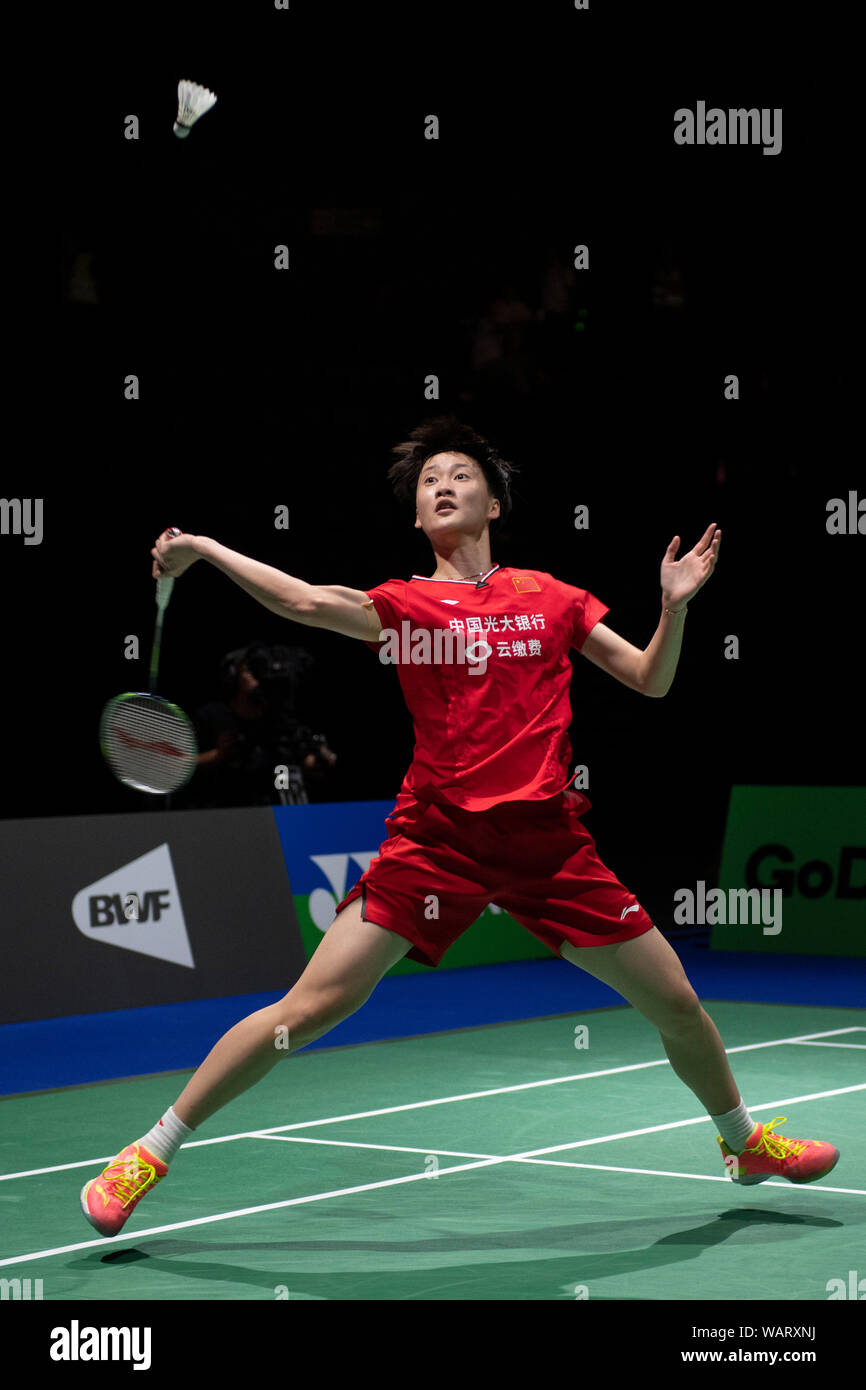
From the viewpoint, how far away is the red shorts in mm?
4258

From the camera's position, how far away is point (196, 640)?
1270 cm

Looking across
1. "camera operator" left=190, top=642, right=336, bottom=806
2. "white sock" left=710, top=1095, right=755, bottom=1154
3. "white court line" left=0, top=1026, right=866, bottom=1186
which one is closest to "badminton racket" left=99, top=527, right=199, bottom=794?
"white court line" left=0, top=1026, right=866, bottom=1186

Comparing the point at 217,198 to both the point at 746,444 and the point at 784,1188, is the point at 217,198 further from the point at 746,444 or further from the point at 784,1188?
the point at 784,1188

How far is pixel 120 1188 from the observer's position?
4230mm

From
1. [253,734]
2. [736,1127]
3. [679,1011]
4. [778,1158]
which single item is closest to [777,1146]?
[778,1158]

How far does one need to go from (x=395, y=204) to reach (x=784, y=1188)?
10.4 metres

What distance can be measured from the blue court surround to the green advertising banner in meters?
0.17

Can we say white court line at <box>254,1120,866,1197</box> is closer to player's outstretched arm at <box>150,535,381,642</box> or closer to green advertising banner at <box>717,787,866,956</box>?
player's outstretched arm at <box>150,535,381,642</box>

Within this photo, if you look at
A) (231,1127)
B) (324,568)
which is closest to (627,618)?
(324,568)

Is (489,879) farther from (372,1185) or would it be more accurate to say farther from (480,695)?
(372,1185)

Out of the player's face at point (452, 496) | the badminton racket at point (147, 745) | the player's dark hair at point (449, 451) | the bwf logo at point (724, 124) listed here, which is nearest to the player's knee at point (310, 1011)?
the player's face at point (452, 496)

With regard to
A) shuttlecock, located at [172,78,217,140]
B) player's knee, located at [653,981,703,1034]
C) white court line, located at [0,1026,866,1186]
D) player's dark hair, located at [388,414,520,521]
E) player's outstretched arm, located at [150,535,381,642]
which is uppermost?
shuttlecock, located at [172,78,217,140]

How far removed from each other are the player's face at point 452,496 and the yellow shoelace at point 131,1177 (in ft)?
5.37

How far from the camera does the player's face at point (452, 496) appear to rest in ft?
14.8
